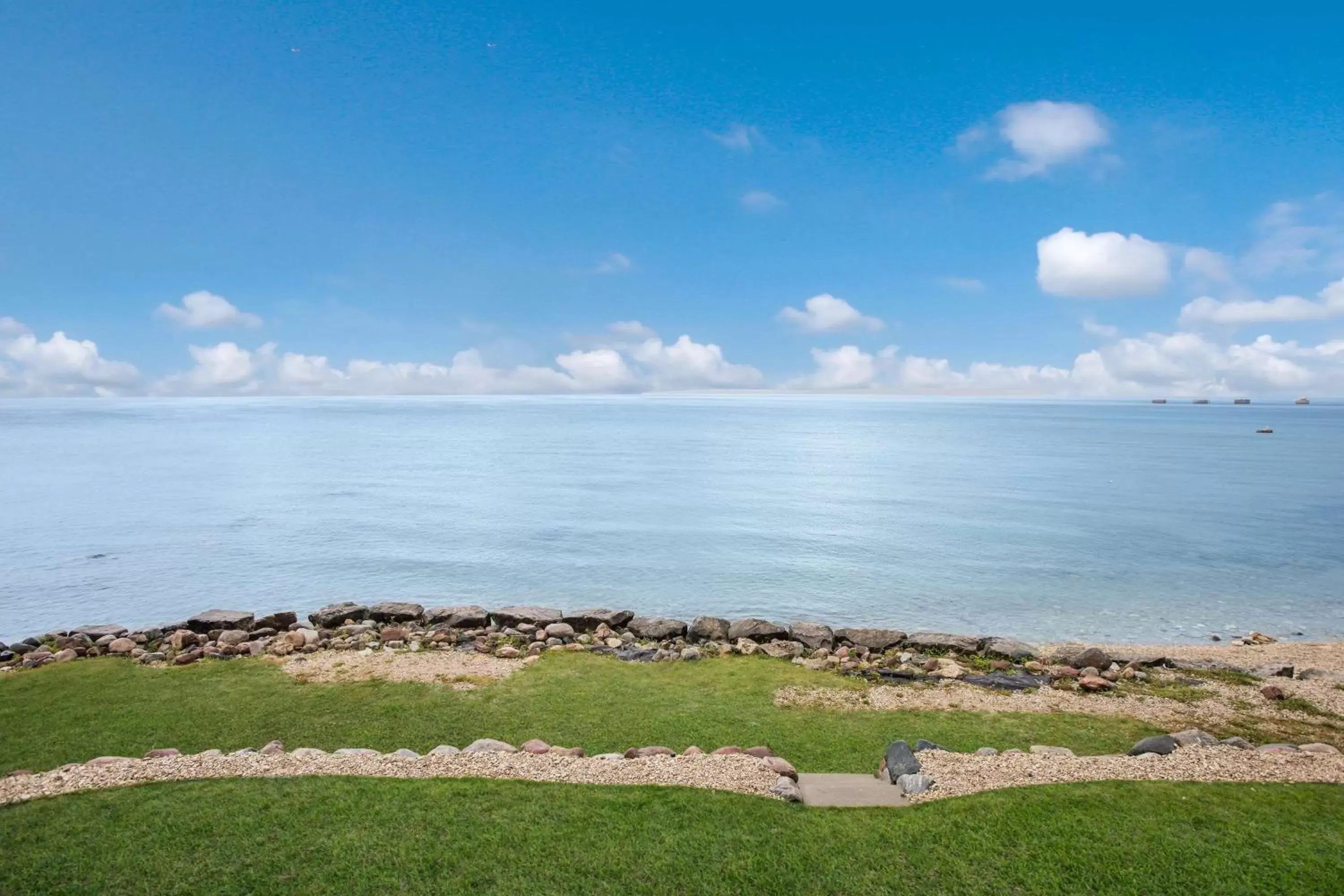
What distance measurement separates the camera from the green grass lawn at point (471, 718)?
394 inches

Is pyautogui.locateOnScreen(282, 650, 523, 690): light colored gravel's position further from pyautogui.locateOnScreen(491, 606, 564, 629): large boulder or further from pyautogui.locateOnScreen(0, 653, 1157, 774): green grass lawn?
pyautogui.locateOnScreen(491, 606, 564, 629): large boulder

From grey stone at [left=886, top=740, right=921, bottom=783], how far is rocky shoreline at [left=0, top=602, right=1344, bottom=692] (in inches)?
178

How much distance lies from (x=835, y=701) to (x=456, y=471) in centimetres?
4374

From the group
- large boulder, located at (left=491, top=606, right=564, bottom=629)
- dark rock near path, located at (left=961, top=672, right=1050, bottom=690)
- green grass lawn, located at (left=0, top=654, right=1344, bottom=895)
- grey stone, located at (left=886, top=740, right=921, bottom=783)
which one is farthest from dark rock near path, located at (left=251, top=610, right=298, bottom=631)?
dark rock near path, located at (left=961, top=672, right=1050, bottom=690)

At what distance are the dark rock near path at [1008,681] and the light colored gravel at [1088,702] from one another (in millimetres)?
255

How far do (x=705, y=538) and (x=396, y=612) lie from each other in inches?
533

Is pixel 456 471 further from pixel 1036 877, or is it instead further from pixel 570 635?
pixel 1036 877

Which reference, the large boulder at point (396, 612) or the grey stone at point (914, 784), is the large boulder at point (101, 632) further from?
the grey stone at point (914, 784)

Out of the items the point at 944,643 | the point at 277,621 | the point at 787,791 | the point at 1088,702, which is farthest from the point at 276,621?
the point at 1088,702

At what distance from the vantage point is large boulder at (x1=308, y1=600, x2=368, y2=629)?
16.8 metres

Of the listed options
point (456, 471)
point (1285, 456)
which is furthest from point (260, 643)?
point (1285, 456)

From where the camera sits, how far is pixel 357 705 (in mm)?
11430

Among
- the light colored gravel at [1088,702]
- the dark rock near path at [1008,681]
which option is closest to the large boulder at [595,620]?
the light colored gravel at [1088,702]

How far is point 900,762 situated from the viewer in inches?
327
